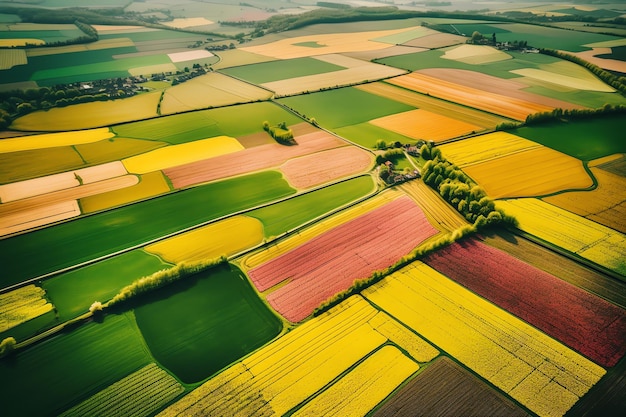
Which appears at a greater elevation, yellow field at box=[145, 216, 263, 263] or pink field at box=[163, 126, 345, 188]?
pink field at box=[163, 126, 345, 188]

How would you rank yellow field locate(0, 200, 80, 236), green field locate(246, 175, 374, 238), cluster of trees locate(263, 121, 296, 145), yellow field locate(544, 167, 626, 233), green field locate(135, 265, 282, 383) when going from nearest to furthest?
green field locate(135, 265, 282, 383), yellow field locate(0, 200, 80, 236), yellow field locate(544, 167, 626, 233), green field locate(246, 175, 374, 238), cluster of trees locate(263, 121, 296, 145)

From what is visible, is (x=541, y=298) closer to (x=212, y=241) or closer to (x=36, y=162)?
(x=212, y=241)

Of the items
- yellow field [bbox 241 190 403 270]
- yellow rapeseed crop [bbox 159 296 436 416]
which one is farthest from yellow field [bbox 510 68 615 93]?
yellow rapeseed crop [bbox 159 296 436 416]

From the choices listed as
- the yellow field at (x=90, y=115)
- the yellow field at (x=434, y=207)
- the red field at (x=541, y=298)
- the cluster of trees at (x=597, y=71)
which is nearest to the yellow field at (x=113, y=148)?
the yellow field at (x=90, y=115)

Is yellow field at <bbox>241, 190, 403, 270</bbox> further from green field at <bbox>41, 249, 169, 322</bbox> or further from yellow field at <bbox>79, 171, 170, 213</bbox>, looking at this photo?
yellow field at <bbox>79, 171, 170, 213</bbox>

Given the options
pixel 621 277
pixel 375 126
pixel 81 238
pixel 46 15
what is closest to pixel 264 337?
pixel 81 238

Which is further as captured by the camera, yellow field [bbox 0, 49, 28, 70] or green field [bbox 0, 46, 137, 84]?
yellow field [bbox 0, 49, 28, 70]

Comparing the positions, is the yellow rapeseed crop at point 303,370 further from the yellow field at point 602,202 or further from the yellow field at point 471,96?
the yellow field at point 471,96
